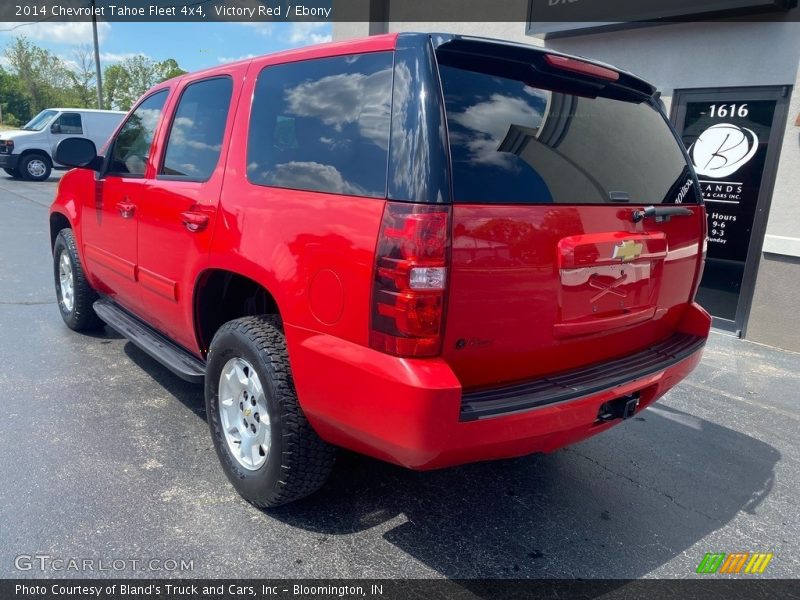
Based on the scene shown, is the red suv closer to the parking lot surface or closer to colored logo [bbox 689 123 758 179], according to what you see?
the parking lot surface

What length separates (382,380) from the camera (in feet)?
6.84

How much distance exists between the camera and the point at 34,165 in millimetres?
19484

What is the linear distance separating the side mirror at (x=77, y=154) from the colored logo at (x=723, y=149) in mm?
5814

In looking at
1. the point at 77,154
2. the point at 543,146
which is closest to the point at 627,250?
the point at 543,146

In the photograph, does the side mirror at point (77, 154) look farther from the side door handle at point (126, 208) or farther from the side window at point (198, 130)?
the side window at point (198, 130)

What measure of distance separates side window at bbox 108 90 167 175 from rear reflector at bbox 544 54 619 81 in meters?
2.48

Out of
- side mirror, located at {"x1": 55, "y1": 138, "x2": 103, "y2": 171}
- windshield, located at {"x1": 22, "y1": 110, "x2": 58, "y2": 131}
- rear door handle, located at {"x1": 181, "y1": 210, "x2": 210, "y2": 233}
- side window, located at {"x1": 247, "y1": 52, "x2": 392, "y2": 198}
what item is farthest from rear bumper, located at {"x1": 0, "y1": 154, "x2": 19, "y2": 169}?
side window, located at {"x1": 247, "y1": 52, "x2": 392, "y2": 198}

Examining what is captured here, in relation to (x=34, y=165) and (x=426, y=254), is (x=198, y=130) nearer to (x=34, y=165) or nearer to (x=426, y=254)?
(x=426, y=254)

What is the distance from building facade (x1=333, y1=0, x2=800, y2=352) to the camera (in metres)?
5.84

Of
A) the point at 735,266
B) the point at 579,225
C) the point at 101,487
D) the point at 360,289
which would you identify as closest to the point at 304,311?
the point at 360,289

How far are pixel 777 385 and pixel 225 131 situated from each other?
457 cm

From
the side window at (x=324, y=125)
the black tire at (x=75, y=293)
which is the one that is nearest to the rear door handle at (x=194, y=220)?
the side window at (x=324, y=125)

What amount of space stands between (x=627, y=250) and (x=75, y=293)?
4.24 metres

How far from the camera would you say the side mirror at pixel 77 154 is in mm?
4176
